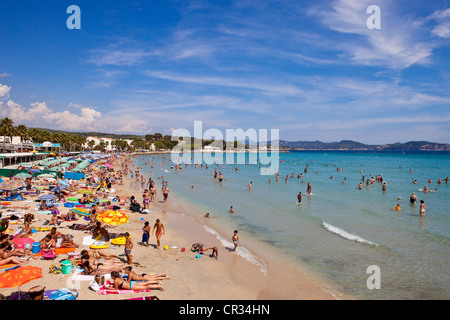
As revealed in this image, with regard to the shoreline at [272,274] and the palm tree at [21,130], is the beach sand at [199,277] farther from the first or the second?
→ the palm tree at [21,130]

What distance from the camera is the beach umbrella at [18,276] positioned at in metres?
7.34

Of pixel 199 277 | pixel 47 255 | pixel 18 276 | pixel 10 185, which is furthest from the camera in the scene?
pixel 10 185

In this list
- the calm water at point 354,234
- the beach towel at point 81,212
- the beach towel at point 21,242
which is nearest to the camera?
the calm water at point 354,234

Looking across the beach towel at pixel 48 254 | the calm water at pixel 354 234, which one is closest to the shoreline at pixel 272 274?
the calm water at pixel 354 234

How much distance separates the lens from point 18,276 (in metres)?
7.57

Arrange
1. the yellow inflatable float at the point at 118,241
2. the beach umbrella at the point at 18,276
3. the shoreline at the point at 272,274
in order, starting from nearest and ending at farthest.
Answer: the beach umbrella at the point at 18,276 → the shoreline at the point at 272,274 → the yellow inflatable float at the point at 118,241

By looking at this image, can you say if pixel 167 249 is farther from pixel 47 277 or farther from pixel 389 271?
pixel 389 271

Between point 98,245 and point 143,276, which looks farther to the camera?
point 98,245

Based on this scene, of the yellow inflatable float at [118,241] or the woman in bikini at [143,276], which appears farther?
the yellow inflatable float at [118,241]

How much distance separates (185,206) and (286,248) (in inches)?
443

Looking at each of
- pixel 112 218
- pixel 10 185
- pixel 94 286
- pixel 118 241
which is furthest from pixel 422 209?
pixel 10 185

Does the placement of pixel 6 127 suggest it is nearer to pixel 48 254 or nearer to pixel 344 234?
pixel 48 254

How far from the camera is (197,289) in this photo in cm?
854

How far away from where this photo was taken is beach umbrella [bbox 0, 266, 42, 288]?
734 centimetres
